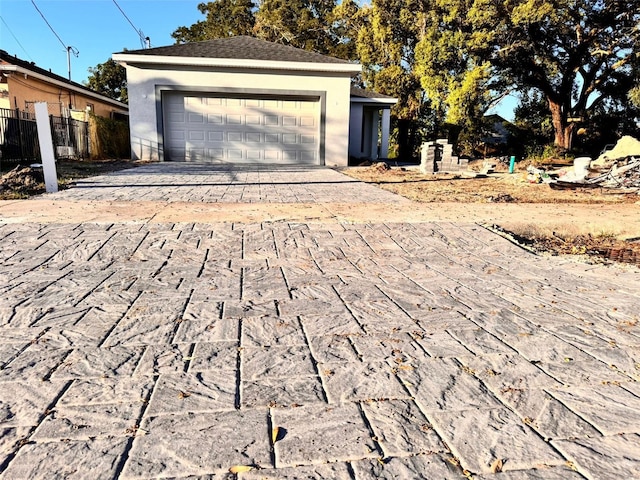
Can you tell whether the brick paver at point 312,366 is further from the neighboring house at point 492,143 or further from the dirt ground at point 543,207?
the neighboring house at point 492,143

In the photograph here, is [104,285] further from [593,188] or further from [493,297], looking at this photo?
[593,188]

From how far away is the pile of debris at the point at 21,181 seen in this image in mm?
8938

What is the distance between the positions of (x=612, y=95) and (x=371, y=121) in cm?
1339

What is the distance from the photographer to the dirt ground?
609cm

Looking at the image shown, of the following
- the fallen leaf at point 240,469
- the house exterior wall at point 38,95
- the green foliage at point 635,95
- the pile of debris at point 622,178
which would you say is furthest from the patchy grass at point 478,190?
the house exterior wall at point 38,95

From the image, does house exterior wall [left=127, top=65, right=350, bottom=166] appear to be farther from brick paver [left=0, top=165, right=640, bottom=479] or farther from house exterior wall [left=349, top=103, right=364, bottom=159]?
brick paver [left=0, top=165, right=640, bottom=479]

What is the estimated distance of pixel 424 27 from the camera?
71.4ft

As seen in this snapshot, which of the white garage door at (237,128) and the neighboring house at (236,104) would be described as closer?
the neighboring house at (236,104)

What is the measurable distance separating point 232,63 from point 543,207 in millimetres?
12240

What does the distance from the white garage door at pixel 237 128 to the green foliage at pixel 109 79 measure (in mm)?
27603

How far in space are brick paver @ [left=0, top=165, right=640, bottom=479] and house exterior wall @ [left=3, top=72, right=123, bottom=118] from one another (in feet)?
49.9

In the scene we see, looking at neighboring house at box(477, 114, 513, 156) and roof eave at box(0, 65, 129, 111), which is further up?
roof eave at box(0, 65, 129, 111)

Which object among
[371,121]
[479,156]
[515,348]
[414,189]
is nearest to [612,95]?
[479,156]

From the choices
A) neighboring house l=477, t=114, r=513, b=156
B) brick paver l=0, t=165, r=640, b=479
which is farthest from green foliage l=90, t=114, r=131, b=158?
neighboring house l=477, t=114, r=513, b=156
